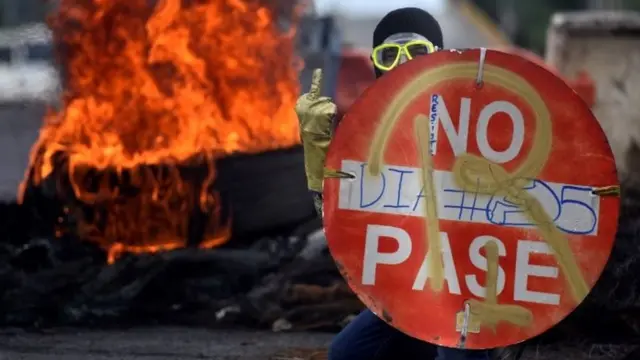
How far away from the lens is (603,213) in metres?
3.81

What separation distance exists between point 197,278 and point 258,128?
1.90 metres

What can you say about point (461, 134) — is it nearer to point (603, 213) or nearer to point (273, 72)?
point (603, 213)

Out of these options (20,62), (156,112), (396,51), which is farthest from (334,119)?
(20,62)

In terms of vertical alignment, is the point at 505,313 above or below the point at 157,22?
below

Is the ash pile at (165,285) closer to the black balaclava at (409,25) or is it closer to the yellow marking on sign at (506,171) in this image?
the black balaclava at (409,25)

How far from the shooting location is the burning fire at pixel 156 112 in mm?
7238

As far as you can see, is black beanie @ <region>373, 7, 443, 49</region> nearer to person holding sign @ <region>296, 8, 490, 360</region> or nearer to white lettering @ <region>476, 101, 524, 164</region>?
person holding sign @ <region>296, 8, 490, 360</region>

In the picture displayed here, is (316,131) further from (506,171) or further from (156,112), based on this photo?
(156,112)

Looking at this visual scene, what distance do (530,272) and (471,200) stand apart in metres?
0.30

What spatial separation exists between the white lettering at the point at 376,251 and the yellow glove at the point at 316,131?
36cm

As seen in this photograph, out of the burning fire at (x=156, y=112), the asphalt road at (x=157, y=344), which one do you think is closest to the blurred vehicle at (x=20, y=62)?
the burning fire at (x=156, y=112)

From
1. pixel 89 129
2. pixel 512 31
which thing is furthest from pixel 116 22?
pixel 512 31

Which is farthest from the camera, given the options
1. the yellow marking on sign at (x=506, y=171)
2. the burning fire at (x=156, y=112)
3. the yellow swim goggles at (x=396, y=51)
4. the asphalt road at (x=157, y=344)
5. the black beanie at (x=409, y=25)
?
the burning fire at (x=156, y=112)

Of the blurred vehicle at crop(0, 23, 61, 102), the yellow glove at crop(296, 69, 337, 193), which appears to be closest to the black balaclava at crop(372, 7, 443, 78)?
the yellow glove at crop(296, 69, 337, 193)
